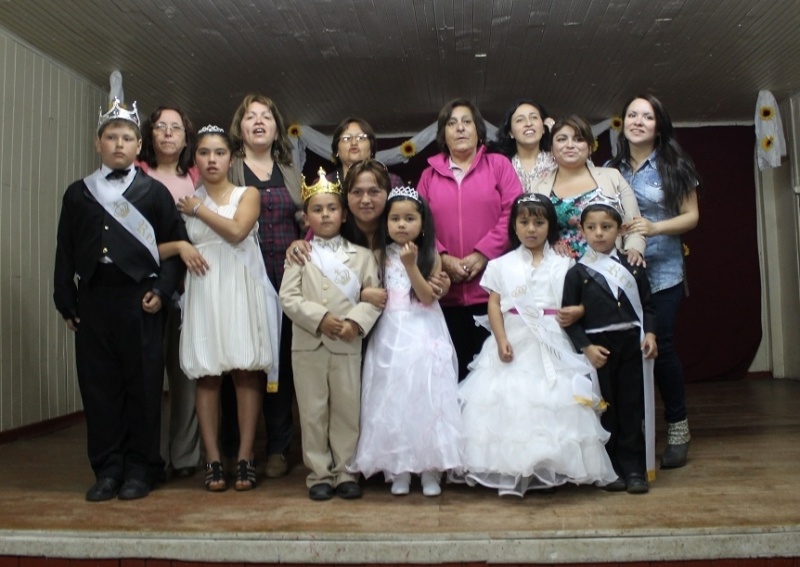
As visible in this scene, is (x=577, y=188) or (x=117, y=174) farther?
(x=577, y=188)

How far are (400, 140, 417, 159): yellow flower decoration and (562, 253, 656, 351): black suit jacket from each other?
3.52m

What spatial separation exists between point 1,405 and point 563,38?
11.9ft

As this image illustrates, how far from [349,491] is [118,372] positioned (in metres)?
0.90

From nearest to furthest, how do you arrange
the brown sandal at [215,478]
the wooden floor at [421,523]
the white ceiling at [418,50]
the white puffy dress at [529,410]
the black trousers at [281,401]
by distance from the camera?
the wooden floor at [421,523] < the white puffy dress at [529,410] < the brown sandal at [215,478] < the black trousers at [281,401] < the white ceiling at [418,50]

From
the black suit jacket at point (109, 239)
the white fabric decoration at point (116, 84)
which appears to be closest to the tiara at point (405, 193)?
the black suit jacket at point (109, 239)

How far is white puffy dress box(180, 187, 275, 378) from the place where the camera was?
265 centimetres

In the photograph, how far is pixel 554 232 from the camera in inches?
107

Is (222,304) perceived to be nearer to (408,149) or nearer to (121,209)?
(121,209)

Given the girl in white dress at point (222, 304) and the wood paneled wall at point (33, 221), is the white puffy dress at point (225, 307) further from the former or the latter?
the wood paneled wall at point (33, 221)

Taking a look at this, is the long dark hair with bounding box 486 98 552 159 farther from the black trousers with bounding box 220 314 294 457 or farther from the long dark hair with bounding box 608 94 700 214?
the black trousers with bounding box 220 314 294 457

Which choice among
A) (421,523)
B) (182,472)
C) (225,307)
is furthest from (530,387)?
(182,472)

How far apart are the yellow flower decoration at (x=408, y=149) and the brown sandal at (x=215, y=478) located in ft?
12.4

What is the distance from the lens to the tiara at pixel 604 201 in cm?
265

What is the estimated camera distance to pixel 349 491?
2553 mm
